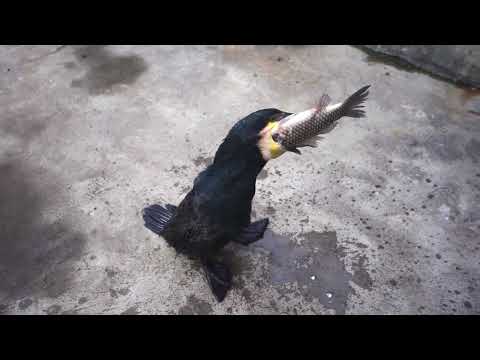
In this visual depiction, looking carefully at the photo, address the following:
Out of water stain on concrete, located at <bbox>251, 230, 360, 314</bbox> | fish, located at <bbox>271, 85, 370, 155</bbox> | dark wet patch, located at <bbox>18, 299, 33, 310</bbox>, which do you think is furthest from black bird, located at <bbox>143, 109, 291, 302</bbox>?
dark wet patch, located at <bbox>18, 299, 33, 310</bbox>

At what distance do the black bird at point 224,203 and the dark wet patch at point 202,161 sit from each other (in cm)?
92

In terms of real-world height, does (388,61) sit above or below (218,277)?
above

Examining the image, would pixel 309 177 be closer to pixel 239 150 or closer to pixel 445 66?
pixel 239 150

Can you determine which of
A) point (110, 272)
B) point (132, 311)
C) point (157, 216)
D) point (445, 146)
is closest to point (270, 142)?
point (157, 216)

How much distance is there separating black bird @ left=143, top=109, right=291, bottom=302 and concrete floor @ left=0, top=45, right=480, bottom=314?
7.8 inches

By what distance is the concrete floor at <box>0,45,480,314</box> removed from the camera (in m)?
3.35

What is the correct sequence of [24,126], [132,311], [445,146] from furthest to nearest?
[24,126], [445,146], [132,311]

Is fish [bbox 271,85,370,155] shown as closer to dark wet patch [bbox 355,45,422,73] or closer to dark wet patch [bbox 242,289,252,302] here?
dark wet patch [bbox 242,289,252,302]

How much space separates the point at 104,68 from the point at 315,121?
14.0 feet

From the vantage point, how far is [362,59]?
5.68 m

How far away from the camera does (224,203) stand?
2850 millimetres

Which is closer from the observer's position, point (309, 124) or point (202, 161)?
point (309, 124)

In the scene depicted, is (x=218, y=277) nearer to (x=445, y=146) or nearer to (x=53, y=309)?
(x=53, y=309)

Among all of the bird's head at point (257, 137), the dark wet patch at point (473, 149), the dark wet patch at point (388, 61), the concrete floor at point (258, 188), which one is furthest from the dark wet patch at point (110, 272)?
the dark wet patch at point (388, 61)
